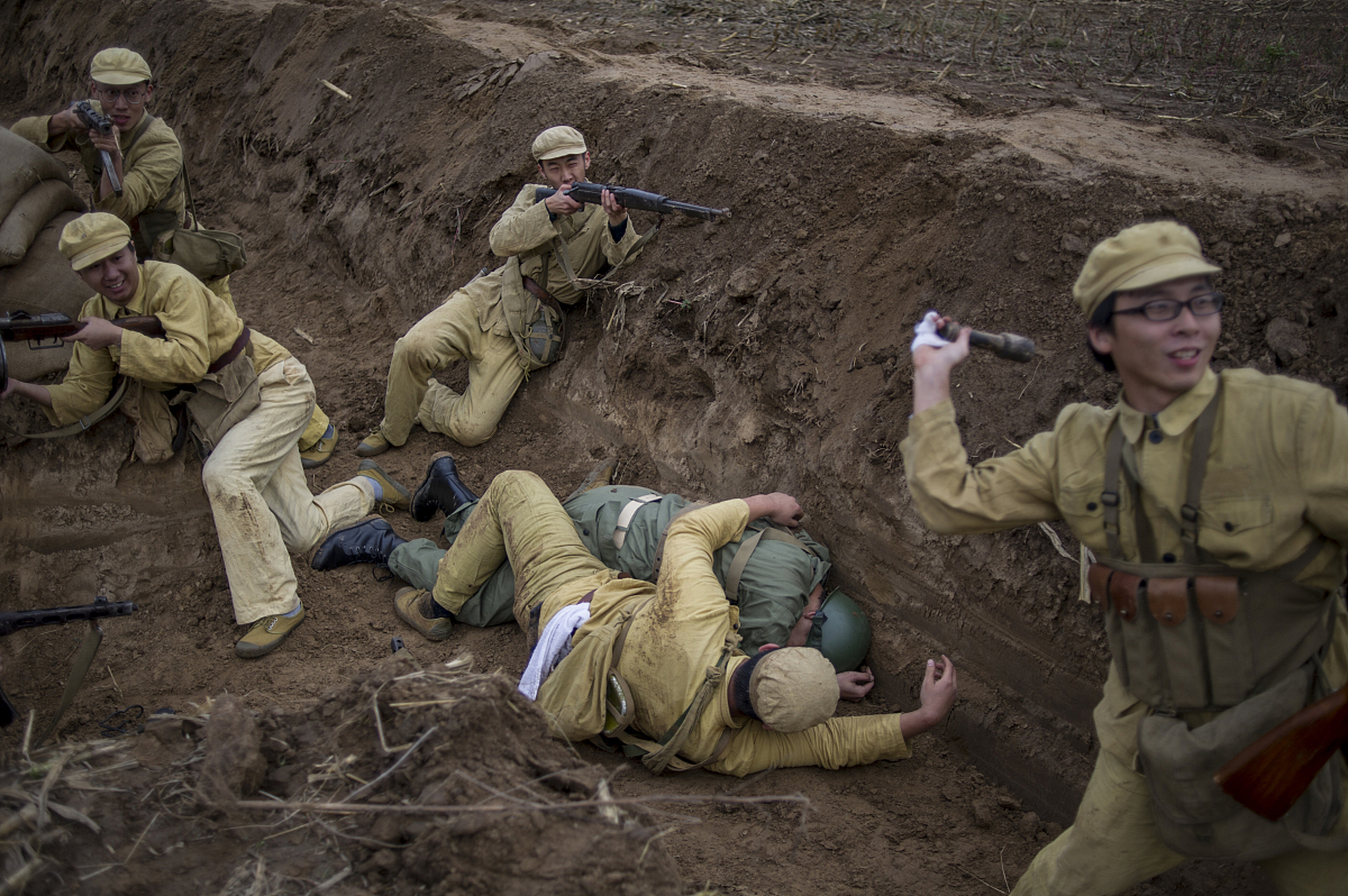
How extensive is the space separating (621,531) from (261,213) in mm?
5986

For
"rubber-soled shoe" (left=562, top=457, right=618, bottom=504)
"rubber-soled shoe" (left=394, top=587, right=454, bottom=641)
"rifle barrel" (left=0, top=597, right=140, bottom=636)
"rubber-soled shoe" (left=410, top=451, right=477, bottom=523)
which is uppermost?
"rubber-soled shoe" (left=562, top=457, right=618, bottom=504)

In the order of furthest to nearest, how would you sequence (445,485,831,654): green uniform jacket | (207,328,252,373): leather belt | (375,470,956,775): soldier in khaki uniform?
(207,328,252,373): leather belt → (445,485,831,654): green uniform jacket → (375,470,956,775): soldier in khaki uniform

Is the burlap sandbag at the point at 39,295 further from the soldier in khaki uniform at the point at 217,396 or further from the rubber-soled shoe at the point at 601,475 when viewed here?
the rubber-soled shoe at the point at 601,475

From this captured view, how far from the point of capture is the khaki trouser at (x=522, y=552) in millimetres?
3625

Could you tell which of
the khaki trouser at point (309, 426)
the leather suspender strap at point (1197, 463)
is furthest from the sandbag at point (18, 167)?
the leather suspender strap at point (1197, 463)

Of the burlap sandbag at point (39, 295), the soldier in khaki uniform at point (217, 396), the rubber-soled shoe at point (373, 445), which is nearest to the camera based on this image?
the soldier in khaki uniform at point (217, 396)

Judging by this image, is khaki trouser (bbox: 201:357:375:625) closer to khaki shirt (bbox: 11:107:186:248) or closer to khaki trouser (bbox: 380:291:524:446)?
khaki trouser (bbox: 380:291:524:446)

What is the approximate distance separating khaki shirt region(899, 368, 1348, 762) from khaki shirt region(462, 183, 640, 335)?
11.0 feet

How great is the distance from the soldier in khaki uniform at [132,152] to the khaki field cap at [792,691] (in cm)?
341

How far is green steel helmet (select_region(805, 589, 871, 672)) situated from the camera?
11.6ft

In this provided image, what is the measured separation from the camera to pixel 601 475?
4719 millimetres

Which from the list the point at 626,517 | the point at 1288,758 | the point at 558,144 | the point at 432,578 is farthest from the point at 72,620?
the point at 1288,758

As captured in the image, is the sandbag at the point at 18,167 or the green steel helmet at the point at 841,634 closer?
the green steel helmet at the point at 841,634

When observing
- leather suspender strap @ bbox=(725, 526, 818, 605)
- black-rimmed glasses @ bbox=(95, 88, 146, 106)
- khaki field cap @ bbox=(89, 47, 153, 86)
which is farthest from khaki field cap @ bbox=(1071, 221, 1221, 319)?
black-rimmed glasses @ bbox=(95, 88, 146, 106)
